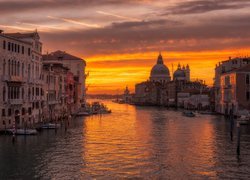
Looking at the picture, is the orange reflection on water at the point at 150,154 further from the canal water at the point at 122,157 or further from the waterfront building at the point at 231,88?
the waterfront building at the point at 231,88

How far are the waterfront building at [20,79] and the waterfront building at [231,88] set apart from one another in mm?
31928

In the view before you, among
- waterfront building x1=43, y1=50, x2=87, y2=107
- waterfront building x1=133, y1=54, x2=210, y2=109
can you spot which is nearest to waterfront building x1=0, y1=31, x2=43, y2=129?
waterfront building x1=43, y1=50, x2=87, y2=107

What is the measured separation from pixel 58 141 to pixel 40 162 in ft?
34.0

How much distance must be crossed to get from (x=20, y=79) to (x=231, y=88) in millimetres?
39928

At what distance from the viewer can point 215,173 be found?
25484mm

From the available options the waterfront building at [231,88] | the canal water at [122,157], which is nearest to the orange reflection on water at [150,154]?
the canal water at [122,157]

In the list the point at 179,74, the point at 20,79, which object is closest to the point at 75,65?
the point at 20,79

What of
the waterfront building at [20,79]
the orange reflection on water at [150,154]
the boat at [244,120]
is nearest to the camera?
the orange reflection on water at [150,154]

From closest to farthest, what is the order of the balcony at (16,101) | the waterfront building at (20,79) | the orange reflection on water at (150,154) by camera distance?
1. the orange reflection on water at (150,154)
2. the waterfront building at (20,79)
3. the balcony at (16,101)

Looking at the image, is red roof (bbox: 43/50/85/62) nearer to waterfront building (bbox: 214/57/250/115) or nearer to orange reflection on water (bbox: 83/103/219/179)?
waterfront building (bbox: 214/57/250/115)

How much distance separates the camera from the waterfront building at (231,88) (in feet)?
232

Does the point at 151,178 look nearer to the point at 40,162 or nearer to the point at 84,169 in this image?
the point at 84,169

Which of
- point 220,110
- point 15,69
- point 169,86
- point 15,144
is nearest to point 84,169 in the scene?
point 15,144

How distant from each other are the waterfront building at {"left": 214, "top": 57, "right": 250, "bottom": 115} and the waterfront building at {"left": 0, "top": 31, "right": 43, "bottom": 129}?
105 feet
